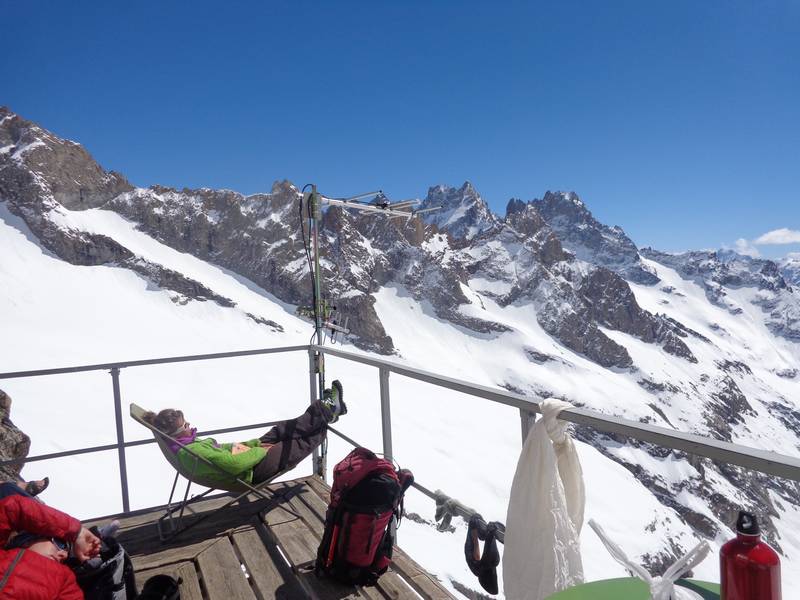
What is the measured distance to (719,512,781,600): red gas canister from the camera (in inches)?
42.7

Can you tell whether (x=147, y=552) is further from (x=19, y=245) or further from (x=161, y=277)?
(x=19, y=245)

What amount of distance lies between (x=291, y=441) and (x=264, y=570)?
0.97m

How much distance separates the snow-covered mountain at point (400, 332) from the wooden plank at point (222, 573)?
34.3 feet

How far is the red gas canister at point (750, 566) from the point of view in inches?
42.7

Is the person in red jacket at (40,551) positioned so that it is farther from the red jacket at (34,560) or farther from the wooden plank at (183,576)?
the wooden plank at (183,576)

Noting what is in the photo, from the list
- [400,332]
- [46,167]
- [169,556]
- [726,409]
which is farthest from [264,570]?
[726,409]

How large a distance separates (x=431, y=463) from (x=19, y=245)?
6488 centimetres

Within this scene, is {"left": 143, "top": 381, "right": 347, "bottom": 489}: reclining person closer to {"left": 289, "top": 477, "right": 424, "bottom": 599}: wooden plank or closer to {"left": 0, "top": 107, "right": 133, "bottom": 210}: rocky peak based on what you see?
{"left": 289, "top": 477, "right": 424, "bottom": 599}: wooden plank

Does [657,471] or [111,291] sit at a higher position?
[111,291]

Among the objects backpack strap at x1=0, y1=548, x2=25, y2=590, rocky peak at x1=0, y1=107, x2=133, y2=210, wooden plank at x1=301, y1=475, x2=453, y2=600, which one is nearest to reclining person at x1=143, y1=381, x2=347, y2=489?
wooden plank at x1=301, y1=475, x2=453, y2=600

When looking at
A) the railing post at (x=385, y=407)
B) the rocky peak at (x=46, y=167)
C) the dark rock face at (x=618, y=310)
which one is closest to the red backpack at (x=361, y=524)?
the railing post at (x=385, y=407)

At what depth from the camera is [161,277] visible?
73062 millimetres

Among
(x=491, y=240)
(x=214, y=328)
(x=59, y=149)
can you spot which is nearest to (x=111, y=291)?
(x=214, y=328)

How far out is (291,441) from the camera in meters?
3.73
